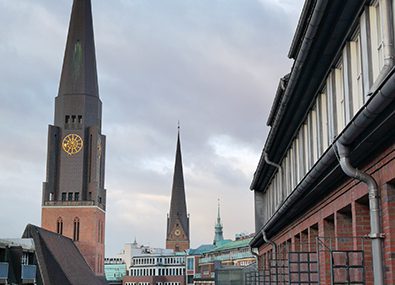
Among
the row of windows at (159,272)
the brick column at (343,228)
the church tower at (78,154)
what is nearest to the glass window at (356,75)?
the brick column at (343,228)

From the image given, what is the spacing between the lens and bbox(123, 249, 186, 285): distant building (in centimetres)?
14338

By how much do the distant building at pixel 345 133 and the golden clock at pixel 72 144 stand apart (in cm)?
9277

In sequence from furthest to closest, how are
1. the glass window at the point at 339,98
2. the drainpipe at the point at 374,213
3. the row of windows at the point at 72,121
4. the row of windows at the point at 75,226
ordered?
the row of windows at the point at 72,121, the row of windows at the point at 75,226, the glass window at the point at 339,98, the drainpipe at the point at 374,213

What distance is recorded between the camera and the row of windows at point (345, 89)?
395 inches

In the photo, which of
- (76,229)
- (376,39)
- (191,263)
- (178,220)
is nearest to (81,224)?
(76,229)

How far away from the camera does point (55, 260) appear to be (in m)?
69.2

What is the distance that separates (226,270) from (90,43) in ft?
250

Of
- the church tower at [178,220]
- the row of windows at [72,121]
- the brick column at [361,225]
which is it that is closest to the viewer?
the brick column at [361,225]

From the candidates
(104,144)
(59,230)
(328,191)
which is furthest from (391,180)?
(104,144)

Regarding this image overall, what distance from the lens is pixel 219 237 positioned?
7598 inches

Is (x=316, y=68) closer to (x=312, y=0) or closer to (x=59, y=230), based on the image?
(x=312, y=0)

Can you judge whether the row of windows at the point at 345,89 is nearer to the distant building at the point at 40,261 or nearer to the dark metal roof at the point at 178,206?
the distant building at the point at 40,261

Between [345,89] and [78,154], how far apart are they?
324ft

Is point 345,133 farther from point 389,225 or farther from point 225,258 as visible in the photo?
point 225,258
